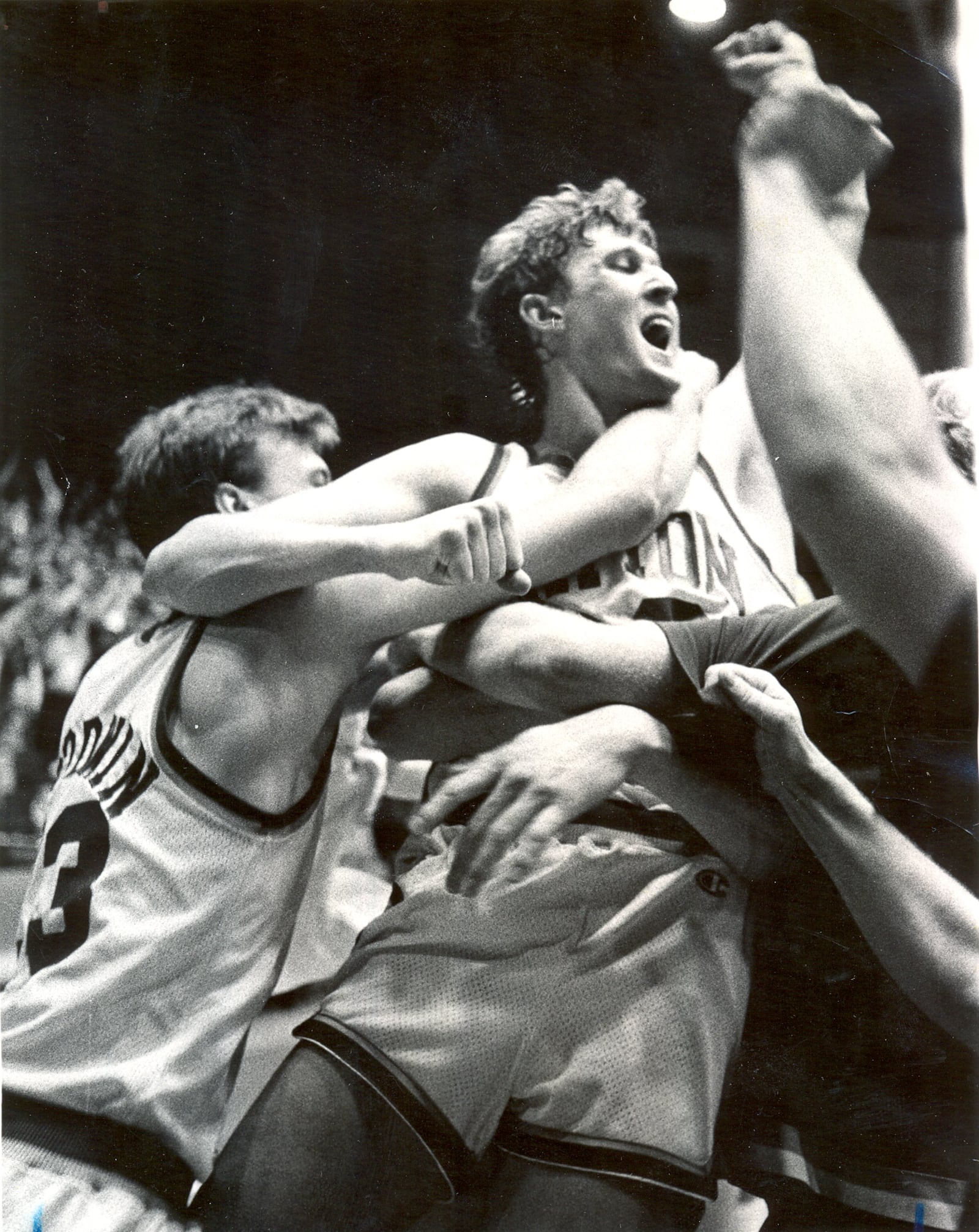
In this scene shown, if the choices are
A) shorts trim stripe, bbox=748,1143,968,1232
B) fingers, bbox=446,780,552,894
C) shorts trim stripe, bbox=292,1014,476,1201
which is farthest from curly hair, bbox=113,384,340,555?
shorts trim stripe, bbox=748,1143,968,1232

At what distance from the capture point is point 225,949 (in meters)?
1.53

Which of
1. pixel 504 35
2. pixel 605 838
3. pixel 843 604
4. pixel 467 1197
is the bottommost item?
pixel 467 1197

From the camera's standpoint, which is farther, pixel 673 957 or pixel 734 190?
pixel 734 190

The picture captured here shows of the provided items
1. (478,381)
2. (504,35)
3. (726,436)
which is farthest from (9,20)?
(726,436)

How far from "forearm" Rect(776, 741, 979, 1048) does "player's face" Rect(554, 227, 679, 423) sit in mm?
657

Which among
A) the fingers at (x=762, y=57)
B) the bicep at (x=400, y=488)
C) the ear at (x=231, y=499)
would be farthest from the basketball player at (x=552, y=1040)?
the fingers at (x=762, y=57)

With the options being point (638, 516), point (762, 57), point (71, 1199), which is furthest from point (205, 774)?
point (762, 57)

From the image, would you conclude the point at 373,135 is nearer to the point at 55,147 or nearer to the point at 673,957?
the point at 55,147

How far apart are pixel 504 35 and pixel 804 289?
0.63 metres

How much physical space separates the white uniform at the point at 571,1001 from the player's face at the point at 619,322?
13.6 inches

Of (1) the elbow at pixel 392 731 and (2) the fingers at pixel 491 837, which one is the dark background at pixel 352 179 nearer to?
(1) the elbow at pixel 392 731

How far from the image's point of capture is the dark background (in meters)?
1.67

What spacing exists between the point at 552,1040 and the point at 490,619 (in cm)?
Answer: 58

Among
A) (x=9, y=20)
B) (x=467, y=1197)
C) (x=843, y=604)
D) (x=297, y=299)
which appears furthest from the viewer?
(x=9, y=20)
